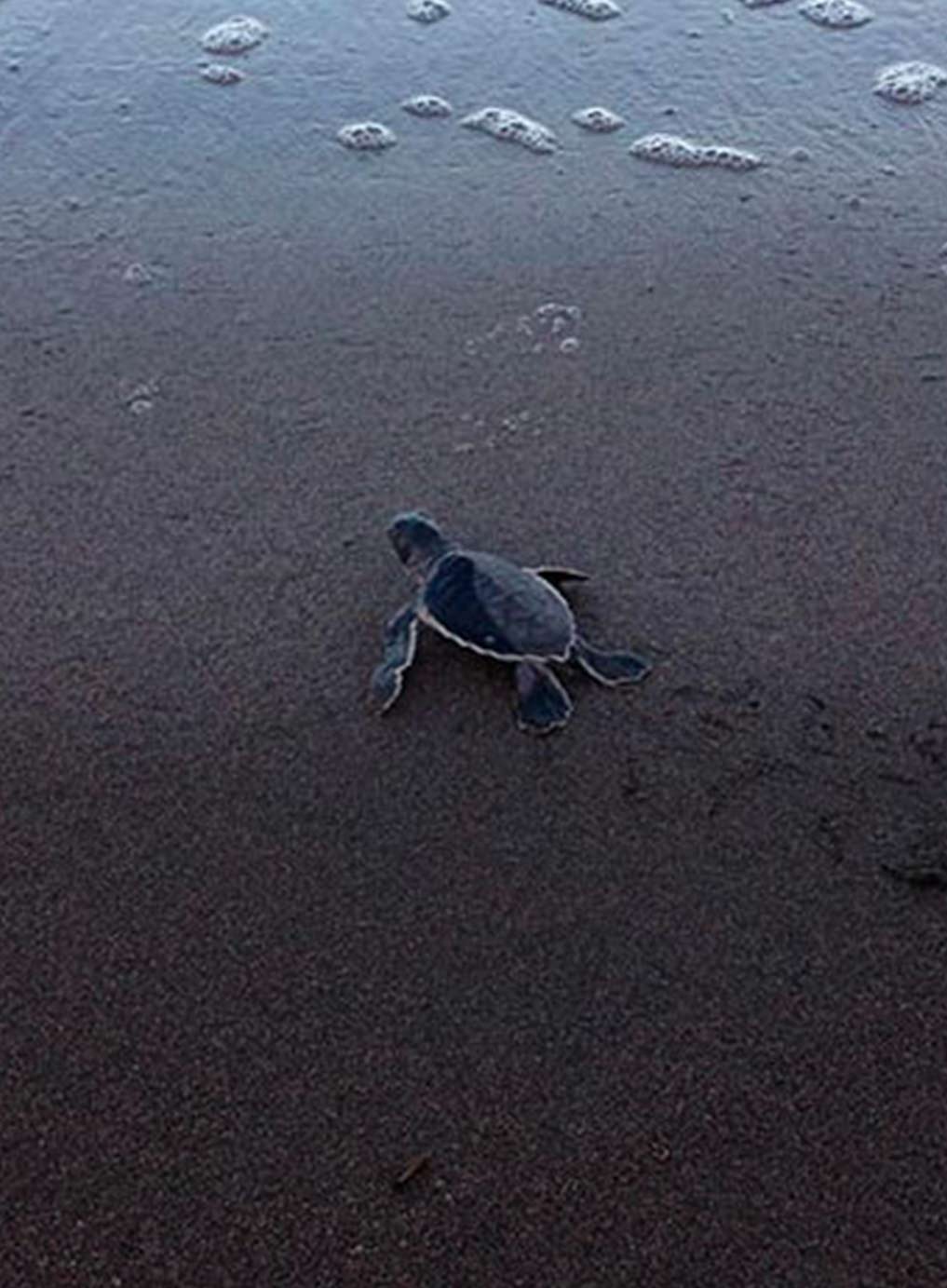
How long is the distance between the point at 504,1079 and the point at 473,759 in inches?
30.6

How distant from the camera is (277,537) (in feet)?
11.6

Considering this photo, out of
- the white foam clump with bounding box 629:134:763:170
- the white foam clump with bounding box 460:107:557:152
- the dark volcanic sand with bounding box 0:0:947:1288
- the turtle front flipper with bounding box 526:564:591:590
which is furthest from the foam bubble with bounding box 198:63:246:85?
the turtle front flipper with bounding box 526:564:591:590

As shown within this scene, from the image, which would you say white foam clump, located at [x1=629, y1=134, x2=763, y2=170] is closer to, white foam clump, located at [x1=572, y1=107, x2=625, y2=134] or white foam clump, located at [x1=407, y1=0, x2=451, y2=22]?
white foam clump, located at [x1=572, y1=107, x2=625, y2=134]

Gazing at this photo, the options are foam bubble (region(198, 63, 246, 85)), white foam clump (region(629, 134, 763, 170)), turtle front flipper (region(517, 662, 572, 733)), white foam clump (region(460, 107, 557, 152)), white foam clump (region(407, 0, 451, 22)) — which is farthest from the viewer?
white foam clump (region(407, 0, 451, 22))

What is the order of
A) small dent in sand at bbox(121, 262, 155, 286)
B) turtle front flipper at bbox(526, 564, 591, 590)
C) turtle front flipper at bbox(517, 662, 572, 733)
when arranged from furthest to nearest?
small dent in sand at bbox(121, 262, 155, 286), turtle front flipper at bbox(526, 564, 591, 590), turtle front flipper at bbox(517, 662, 572, 733)

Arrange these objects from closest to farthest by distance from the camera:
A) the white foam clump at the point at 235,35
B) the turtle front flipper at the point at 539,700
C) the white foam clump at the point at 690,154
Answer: the turtle front flipper at the point at 539,700 < the white foam clump at the point at 690,154 < the white foam clump at the point at 235,35

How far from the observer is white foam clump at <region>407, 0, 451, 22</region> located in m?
6.02

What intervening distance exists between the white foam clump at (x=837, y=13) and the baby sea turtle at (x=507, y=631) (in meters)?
3.80

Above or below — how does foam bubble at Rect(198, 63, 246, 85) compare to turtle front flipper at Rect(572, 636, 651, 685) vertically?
above

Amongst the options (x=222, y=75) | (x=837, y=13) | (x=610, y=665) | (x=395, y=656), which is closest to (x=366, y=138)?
(x=222, y=75)

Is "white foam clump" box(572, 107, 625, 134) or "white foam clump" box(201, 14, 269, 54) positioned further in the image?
"white foam clump" box(201, 14, 269, 54)

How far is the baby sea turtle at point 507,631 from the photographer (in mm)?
3096

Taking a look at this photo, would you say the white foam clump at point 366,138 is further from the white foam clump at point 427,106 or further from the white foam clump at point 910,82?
the white foam clump at point 910,82

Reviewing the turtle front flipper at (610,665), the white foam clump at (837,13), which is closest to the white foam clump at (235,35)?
the white foam clump at (837,13)
